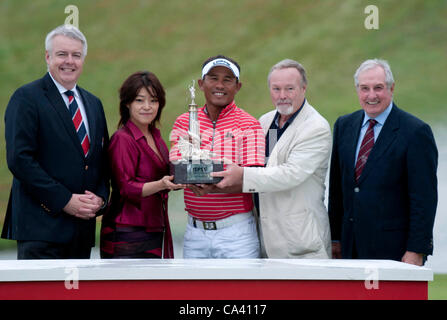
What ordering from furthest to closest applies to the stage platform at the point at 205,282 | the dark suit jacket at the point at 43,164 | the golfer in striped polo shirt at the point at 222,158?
1. the golfer in striped polo shirt at the point at 222,158
2. the dark suit jacket at the point at 43,164
3. the stage platform at the point at 205,282

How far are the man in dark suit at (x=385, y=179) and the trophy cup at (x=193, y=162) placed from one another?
2.51 feet

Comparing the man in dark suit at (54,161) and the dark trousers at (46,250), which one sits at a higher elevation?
the man in dark suit at (54,161)

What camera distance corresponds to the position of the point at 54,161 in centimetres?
286

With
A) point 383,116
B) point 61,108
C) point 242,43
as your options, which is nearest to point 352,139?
point 383,116

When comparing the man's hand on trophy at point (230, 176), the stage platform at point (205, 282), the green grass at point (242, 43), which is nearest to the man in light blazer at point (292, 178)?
the man's hand on trophy at point (230, 176)

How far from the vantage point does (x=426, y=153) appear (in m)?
2.95

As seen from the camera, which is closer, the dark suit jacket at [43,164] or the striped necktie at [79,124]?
Answer: the dark suit jacket at [43,164]

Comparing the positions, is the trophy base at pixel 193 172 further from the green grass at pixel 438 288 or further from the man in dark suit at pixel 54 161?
the green grass at pixel 438 288

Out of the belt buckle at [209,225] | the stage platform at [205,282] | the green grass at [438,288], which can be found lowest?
the green grass at [438,288]

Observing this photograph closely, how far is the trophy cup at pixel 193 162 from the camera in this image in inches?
110

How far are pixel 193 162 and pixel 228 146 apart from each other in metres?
0.24

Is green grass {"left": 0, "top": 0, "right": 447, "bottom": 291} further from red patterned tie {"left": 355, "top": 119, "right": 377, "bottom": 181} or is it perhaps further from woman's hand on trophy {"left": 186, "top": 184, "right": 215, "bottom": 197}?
woman's hand on trophy {"left": 186, "top": 184, "right": 215, "bottom": 197}

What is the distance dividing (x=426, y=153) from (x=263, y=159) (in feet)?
2.63

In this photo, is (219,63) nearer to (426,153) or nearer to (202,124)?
(202,124)
